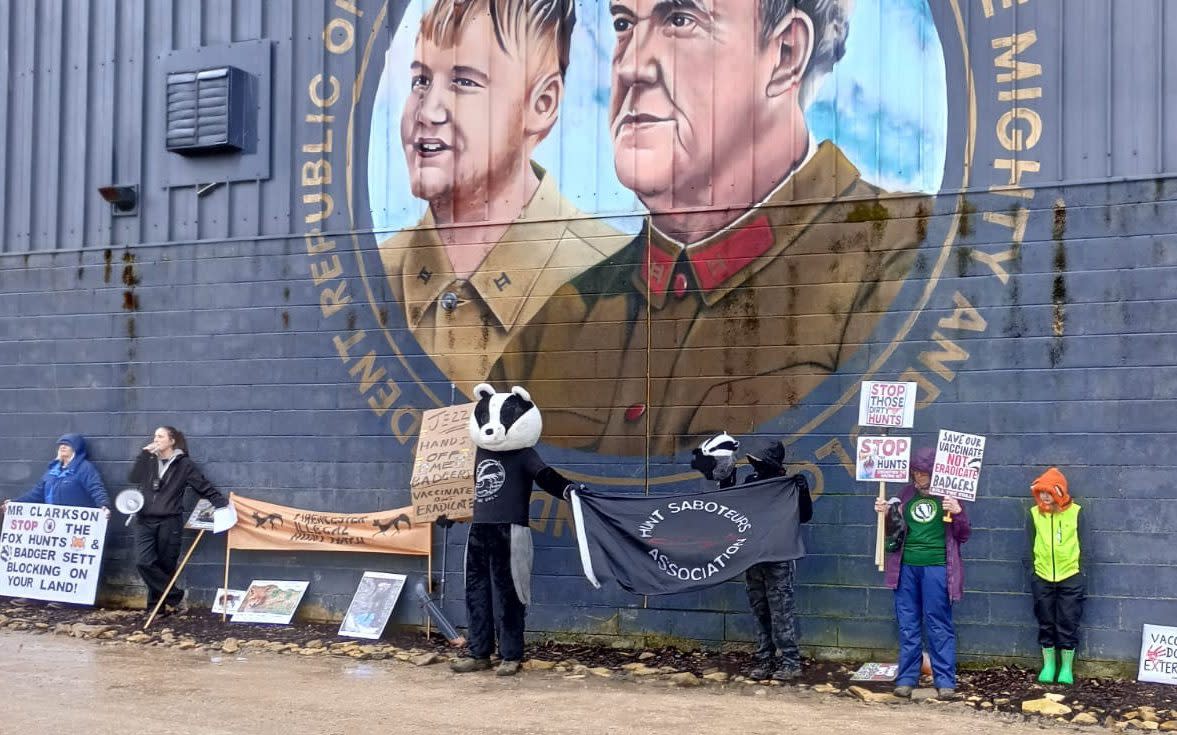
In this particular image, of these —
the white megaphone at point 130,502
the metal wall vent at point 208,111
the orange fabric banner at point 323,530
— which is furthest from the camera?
the white megaphone at point 130,502

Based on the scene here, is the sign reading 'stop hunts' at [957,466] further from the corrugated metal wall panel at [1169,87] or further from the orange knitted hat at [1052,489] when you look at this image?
the corrugated metal wall panel at [1169,87]

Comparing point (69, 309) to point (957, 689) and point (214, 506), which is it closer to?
point (214, 506)

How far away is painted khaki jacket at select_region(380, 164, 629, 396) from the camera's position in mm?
10711

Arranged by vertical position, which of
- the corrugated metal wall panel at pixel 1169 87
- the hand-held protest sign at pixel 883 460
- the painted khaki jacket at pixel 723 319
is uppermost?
the corrugated metal wall panel at pixel 1169 87

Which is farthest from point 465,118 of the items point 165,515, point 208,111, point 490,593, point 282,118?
point 165,515

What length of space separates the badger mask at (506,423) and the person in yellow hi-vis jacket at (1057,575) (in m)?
3.52

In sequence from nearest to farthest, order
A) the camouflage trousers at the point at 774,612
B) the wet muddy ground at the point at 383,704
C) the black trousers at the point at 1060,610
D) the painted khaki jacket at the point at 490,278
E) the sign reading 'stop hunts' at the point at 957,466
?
1. the wet muddy ground at the point at 383,704
2. the sign reading 'stop hunts' at the point at 957,466
3. the black trousers at the point at 1060,610
4. the camouflage trousers at the point at 774,612
5. the painted khaki jacket at the point at 490,278

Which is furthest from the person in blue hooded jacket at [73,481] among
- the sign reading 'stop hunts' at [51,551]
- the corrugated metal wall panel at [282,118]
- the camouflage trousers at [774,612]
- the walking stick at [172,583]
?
the camouflage trousers at [774,612]

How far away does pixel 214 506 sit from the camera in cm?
1177

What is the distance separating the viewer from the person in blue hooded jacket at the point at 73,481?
12.2 metres

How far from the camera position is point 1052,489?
8.80m

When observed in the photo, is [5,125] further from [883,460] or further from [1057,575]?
[1057,575]

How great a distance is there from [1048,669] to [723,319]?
3.41 meters

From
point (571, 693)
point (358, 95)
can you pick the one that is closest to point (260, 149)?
point (358, 95)
